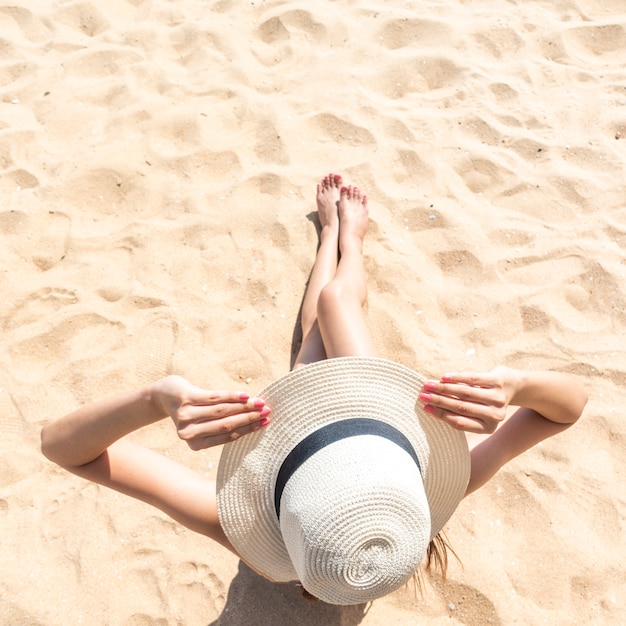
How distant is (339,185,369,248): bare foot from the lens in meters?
2.61

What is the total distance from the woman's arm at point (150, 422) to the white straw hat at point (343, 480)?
3.9 inches

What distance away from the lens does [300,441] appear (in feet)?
4.21

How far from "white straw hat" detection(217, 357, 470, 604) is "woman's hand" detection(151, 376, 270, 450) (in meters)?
0.07

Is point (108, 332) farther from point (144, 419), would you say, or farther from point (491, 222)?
point (491, 222)

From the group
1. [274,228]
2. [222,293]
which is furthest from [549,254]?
[222,293]

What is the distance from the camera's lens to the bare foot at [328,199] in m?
2.65

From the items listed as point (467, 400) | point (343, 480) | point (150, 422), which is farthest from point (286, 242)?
point (343, 480)

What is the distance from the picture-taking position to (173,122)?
3016 millimetres

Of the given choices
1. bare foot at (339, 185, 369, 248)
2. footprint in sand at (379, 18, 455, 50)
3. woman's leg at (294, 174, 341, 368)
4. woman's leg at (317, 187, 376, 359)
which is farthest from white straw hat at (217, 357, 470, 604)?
footprint in sand at (379, 18, 455, 50)

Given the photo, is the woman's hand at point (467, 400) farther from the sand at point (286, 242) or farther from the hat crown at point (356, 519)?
the sand at point (286, 242)

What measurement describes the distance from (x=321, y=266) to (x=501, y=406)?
52.2 inches

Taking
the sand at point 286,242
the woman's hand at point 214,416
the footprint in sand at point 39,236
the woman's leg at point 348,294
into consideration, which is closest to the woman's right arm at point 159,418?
the woman's hand at point 214,416

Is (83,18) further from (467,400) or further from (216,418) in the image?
(467,400)

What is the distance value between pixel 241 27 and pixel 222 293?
1709 mm
